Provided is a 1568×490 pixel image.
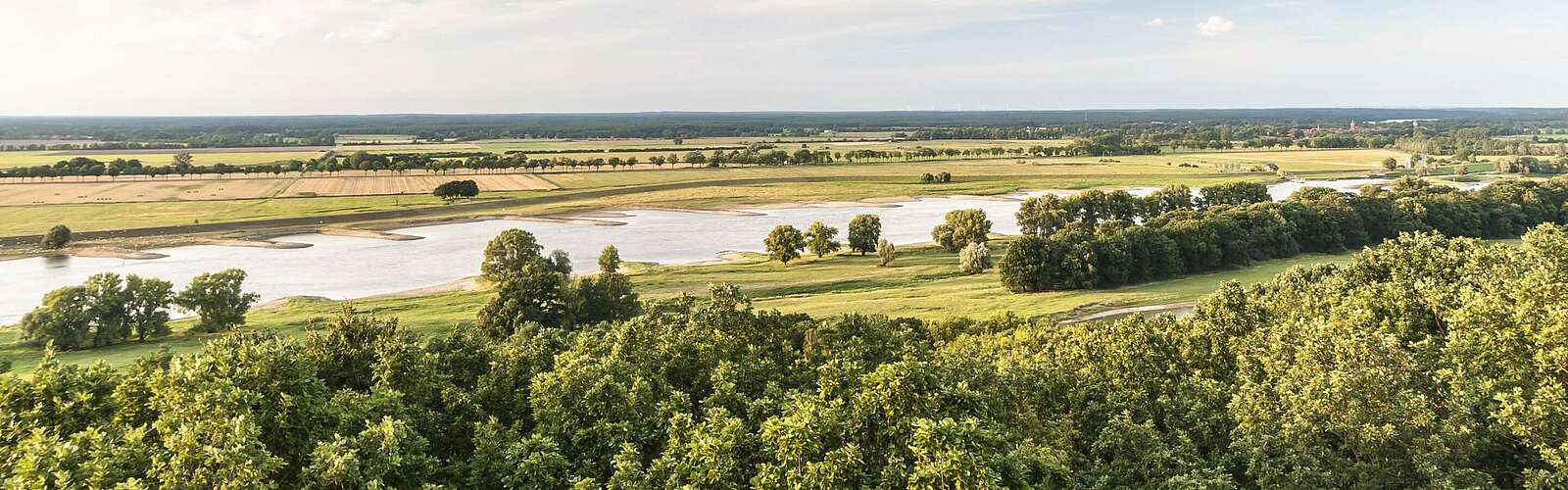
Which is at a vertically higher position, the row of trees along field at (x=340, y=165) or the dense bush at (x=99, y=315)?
the row of trees along field at (x=340, y=165)

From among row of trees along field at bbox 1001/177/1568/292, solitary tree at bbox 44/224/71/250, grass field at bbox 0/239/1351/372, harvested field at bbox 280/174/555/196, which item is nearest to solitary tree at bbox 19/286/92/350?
grass field at bbox 0/239/1351/372

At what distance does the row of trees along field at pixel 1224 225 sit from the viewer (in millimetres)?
68750

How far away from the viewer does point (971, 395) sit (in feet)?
57.0

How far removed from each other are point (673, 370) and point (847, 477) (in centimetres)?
773

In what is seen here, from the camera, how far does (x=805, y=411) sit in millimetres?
15930

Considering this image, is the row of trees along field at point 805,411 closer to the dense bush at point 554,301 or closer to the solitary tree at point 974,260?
the dense bush at point 554,301

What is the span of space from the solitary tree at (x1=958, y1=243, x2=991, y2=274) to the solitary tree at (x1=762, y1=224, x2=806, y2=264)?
15705mm

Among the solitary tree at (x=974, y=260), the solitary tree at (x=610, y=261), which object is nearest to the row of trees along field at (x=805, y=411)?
the solitary tree at (x=610, y=261)

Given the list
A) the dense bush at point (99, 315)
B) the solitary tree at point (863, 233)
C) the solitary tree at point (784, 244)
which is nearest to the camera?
the dense bush at point (99, 315)

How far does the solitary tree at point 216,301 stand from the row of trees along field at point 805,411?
1497 inches

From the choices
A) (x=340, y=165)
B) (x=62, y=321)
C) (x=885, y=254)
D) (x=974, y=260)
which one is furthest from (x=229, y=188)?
(x=974, y=260)

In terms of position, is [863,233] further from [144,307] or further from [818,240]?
[144,307]

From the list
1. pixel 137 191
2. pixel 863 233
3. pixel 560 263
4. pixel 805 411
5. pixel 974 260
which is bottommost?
pixel 974 260

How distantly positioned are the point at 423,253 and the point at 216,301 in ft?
101
